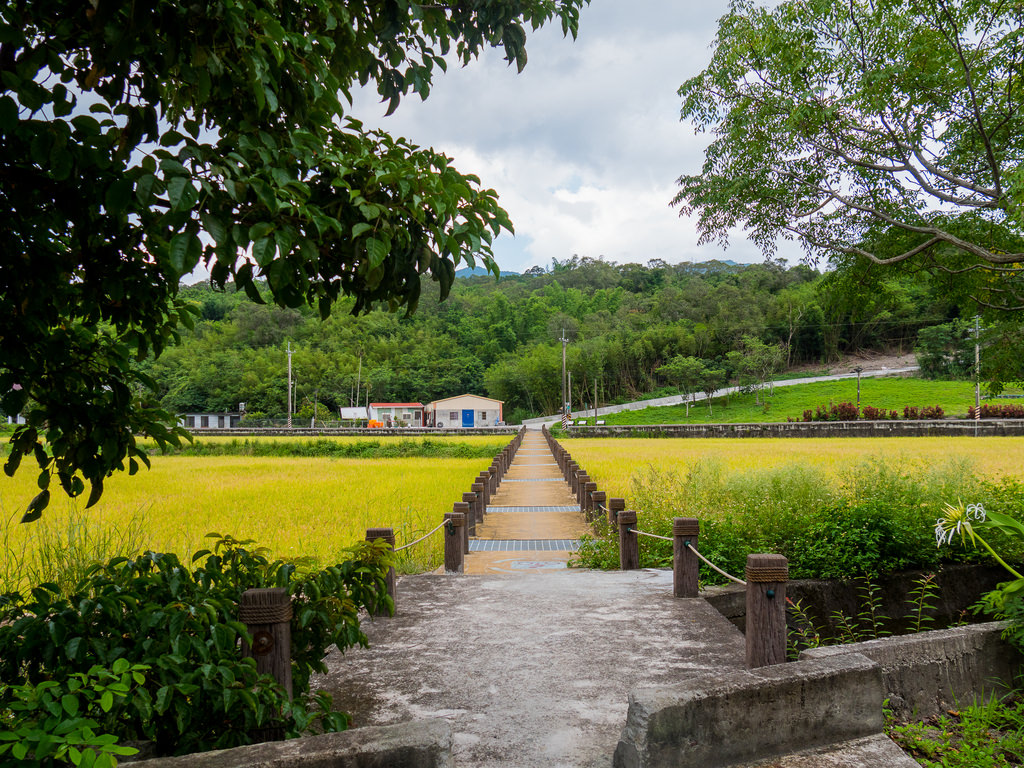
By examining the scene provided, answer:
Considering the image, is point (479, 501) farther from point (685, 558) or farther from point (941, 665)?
point (941, 665)

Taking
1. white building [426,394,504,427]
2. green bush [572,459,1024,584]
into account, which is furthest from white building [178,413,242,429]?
green bush [572,459,1024,584]

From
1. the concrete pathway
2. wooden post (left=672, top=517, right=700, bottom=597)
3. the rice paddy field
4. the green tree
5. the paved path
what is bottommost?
the paved path

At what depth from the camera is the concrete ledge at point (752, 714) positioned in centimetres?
279

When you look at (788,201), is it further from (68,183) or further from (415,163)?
(68,183)

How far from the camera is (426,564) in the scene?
8.19 meters

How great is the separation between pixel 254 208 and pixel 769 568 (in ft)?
11.2

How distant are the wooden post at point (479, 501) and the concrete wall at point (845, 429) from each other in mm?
32174

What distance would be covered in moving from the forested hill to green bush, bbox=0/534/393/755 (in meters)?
68.6

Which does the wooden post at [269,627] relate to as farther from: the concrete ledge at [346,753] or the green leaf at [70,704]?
the green leaf at [70,704]

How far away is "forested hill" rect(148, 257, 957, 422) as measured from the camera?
77.3 meters

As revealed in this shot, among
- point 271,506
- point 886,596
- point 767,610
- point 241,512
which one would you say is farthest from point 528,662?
point 271,506

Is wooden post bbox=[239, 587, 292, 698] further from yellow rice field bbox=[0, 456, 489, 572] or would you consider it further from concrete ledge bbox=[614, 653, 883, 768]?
yellow rice field bbox=[0, 456, 489, 572]

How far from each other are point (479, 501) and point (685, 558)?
22.0 feet

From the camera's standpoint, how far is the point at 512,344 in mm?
102625
